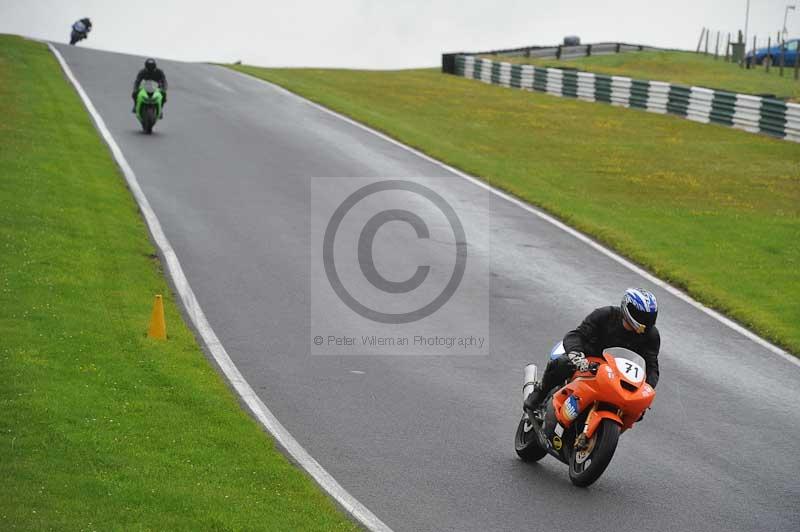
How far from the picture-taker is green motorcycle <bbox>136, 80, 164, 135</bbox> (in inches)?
1027

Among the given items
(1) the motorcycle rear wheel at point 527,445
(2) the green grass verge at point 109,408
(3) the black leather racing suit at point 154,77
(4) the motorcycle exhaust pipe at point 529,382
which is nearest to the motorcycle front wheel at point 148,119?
(3) the black leather racing suit at point 154,77

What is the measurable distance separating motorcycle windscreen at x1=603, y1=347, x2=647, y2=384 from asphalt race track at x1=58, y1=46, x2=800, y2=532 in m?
1.09

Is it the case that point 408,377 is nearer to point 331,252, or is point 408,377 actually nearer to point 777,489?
point 777,489

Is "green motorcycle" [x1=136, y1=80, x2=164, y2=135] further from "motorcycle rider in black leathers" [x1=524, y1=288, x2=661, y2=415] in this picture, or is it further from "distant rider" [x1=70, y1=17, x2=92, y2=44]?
"distant rider" [x1=70, y1=17, x2=92, y2=44]

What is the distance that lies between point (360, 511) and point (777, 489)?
3832 mm

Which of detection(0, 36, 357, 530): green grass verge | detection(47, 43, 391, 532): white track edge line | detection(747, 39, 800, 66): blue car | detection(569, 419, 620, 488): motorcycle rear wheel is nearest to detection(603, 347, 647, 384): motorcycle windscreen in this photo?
detection(569, 419, 620, 488): motorcycle rear wheel

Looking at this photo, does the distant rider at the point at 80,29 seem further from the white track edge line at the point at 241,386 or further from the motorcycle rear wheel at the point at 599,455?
the motorcycle rear wheel at the point at 599,455

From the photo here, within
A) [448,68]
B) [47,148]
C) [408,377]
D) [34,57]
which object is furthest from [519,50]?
[408,377]

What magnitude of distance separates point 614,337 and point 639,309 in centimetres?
52

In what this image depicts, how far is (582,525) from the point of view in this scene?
334 inches

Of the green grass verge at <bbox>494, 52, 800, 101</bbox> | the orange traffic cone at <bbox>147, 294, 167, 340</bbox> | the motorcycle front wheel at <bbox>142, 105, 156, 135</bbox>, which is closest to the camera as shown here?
the orange traffic cone at <bbox>147, 294, 167, 340</bbox>

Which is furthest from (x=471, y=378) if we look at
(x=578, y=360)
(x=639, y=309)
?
(x=639, y=309)

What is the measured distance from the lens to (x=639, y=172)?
1077 inches

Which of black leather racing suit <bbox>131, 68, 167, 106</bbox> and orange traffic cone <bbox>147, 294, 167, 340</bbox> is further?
black leather racing suit <bbox>131, 68, 167, 106</bbox>
